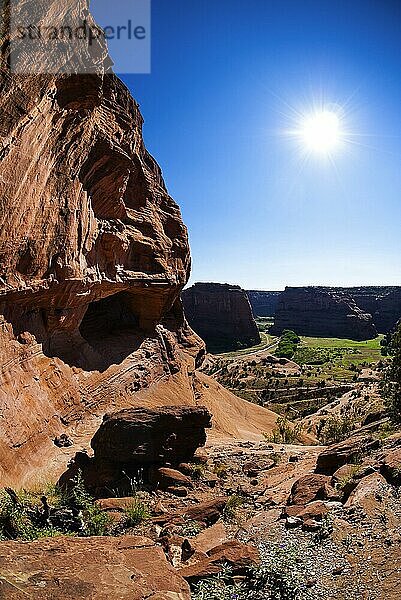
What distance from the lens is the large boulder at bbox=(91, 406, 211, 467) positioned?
12922 millimetres

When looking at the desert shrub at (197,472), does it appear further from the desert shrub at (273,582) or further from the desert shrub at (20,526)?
the desert shrub at (273,582)

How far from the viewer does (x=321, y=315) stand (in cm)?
14000

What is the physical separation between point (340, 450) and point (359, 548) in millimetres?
7002

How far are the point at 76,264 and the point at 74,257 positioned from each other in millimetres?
348

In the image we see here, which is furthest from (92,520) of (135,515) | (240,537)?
(240,537)

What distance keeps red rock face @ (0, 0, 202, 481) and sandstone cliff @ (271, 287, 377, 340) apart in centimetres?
11152

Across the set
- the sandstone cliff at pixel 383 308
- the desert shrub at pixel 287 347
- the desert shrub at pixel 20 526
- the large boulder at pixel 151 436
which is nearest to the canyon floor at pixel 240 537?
the large boulder at pixel 151 436

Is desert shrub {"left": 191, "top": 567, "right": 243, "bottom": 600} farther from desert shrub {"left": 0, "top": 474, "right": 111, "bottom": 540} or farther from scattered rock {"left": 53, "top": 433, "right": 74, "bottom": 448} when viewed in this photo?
scattered rock {"left": 53, "top": 433, "right": 74, "bottom": 448}

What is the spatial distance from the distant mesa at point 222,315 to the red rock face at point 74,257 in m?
79.1

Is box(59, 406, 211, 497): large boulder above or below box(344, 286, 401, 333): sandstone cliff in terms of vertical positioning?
below

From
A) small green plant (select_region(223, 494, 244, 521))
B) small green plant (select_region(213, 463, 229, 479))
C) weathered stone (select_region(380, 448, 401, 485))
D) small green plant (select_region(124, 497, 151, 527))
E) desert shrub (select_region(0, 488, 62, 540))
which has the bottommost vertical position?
small green plant (select_region(213, 463, 229, 479))

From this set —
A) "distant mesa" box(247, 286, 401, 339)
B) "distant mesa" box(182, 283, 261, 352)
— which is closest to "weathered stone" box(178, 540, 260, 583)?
"distant mesa" box(182, 283, 261, 352)

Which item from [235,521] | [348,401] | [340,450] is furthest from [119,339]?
[348,401]

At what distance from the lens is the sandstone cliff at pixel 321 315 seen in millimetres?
128625
